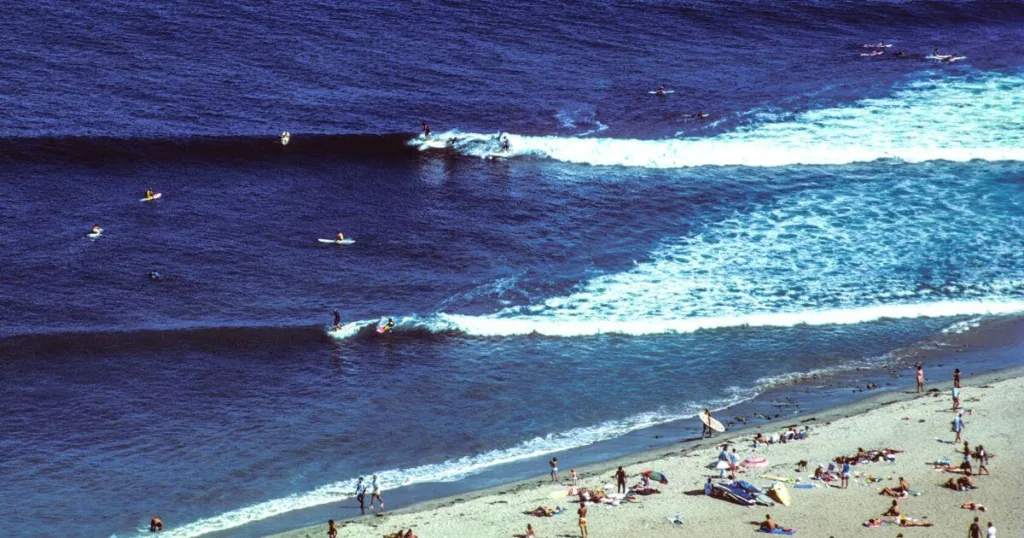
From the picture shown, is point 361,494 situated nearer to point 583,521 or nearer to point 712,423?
point 583,521

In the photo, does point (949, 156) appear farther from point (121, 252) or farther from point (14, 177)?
point (14, 177)

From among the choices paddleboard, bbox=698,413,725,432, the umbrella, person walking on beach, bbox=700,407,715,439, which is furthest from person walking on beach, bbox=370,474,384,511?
paddleboard, bbox=698,413,725,432

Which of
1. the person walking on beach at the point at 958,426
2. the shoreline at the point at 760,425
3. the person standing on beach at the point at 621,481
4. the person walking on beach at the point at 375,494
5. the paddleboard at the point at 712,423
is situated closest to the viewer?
the shoreline at the point at 760,425

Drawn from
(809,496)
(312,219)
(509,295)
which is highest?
(312,219)

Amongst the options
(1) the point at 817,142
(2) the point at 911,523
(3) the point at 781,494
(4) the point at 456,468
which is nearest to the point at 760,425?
(3) the point at 781,494

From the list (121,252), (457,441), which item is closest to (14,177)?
(121,252)

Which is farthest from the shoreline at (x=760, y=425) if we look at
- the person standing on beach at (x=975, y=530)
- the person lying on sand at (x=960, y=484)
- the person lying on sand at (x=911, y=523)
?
the person standing on beach at (x=975, y=530)

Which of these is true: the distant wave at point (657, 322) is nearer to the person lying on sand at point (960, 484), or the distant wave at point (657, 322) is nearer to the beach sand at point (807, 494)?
the beach sand at point (807, 494)
